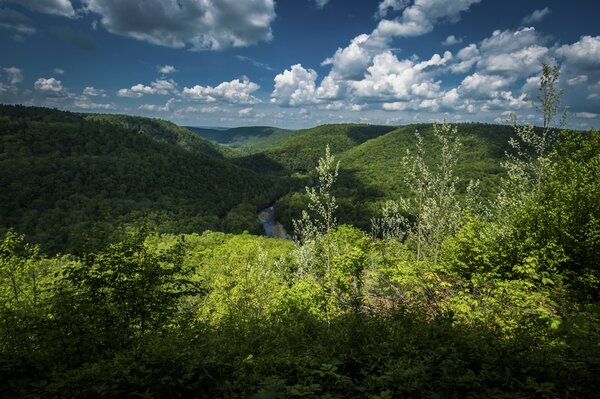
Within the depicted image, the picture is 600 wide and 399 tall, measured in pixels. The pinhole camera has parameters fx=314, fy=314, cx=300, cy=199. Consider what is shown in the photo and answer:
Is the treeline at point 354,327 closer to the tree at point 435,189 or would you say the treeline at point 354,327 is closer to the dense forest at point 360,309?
the dense forest at point 360,309

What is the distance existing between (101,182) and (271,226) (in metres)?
77.3

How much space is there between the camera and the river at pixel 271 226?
135 m

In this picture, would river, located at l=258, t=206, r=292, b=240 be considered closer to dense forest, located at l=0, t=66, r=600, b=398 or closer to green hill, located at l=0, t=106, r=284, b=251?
green hill, located at l=0, t=106, r=284, b=251

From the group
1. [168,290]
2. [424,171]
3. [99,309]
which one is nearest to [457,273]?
[424,171]

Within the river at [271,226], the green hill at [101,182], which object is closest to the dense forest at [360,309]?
the green hill at [101,182]

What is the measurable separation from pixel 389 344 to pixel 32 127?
218 meters

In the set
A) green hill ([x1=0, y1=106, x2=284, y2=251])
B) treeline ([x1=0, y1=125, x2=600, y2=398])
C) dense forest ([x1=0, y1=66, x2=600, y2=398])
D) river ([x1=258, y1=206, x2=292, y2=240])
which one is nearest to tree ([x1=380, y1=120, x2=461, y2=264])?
dense forest ([x1=0, y1=66, x2=600, y2=398])

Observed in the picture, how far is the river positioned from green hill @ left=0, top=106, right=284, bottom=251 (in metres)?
7.37

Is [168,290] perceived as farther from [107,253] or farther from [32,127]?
[32,127]

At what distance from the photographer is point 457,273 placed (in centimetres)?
1526

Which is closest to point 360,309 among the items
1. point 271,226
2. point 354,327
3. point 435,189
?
point 354,327

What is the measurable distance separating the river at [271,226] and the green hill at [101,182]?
7371 mm

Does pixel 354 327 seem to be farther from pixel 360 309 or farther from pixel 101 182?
pixel 101 182

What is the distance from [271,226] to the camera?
148 m
